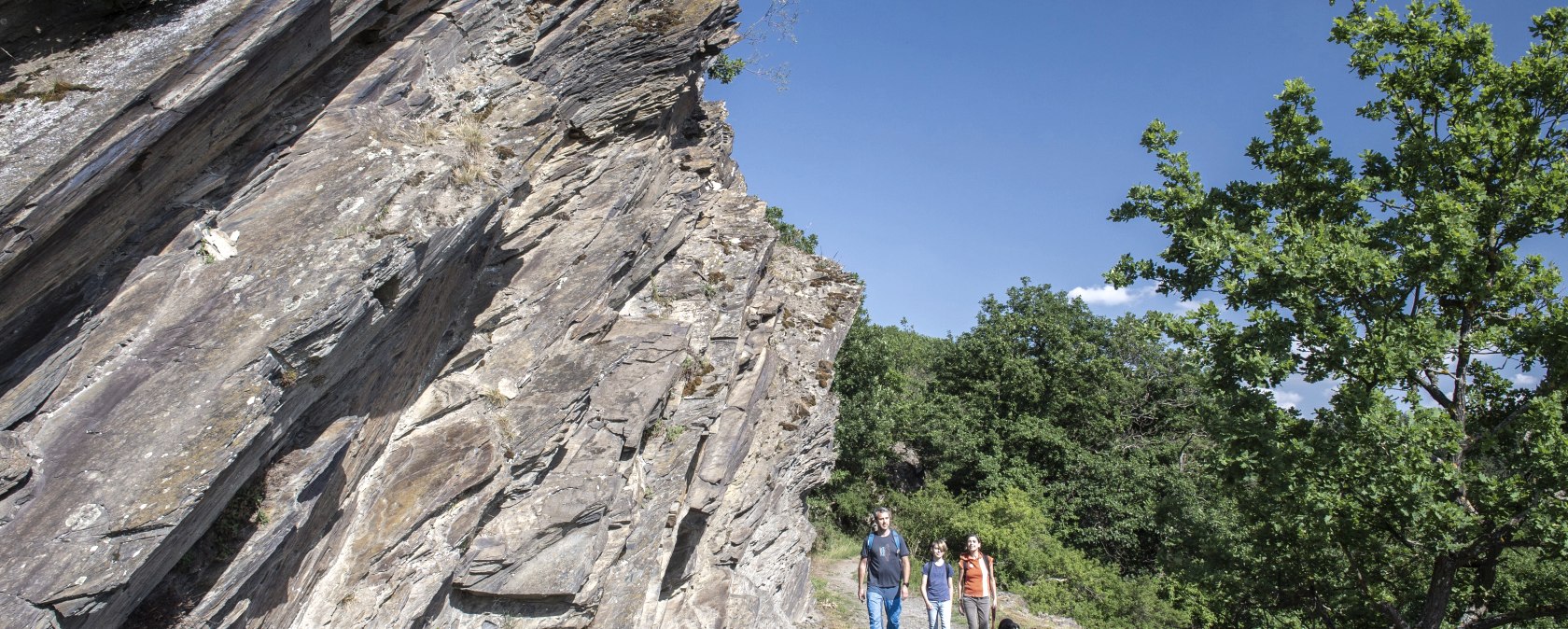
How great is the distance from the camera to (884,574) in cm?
1091

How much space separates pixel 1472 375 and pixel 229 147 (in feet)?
51.6

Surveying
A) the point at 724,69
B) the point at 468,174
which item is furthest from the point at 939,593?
the point at 724,69

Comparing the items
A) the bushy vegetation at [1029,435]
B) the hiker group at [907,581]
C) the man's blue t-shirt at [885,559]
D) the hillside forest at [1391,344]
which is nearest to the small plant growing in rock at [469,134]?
the hiker group at [907,581]

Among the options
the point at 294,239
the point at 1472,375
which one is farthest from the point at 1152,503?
the point at 294,239

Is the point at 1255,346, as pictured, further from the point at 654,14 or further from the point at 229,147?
the point at 229,147

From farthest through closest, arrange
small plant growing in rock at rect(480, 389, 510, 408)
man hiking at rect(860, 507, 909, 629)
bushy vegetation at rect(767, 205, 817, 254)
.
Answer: bushy vegetation at rect(767, 205, 817, 254) → man hiking at rect(860, 507, 909, 629) → small plant growing in rock at rect(480, 389, 510, 408)

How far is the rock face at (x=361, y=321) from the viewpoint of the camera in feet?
14.6

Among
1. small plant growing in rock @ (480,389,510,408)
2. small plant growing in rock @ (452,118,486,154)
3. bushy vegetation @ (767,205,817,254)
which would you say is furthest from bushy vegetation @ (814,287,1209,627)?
small plant growing in rock @ (452,118,486,154)

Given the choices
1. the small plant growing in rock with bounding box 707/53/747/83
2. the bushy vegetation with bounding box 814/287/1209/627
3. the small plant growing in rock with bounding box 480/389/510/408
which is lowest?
the bushy vegetation with bounding box 814/287/1209/627

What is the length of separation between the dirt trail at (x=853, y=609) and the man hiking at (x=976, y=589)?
544cm

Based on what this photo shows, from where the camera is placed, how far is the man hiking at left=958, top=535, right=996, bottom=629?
11086 millimetres

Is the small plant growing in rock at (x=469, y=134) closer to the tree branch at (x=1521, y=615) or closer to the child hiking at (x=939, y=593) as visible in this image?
the child hiking at (x=939, y=593)

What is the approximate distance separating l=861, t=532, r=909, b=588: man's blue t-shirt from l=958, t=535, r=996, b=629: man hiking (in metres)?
0.88

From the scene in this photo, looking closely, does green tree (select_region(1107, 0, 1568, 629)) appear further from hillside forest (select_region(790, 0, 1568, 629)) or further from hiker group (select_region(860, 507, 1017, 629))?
hiker group (select_region(860, 507, 1017, 629))
